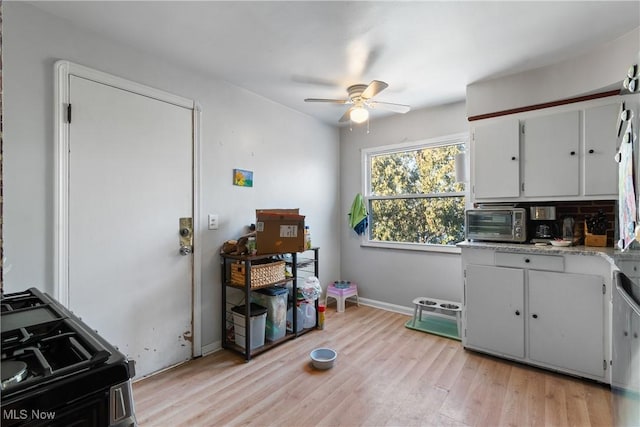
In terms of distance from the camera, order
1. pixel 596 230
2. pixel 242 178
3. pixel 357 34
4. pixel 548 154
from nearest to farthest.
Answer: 1. pixel 357 34
2. pixel 596 230
3. pixel 548 154
4. pixel 242 178

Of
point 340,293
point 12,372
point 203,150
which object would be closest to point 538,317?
point 340,293

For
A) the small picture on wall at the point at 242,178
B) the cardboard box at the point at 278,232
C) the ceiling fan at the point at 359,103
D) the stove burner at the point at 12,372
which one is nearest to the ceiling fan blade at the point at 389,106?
the ceiling fan at the point at 359,103

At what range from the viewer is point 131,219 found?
219cm

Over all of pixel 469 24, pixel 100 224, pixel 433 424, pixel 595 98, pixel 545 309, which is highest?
pixel 469 24

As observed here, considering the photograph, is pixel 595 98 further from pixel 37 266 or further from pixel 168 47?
pixel 37 266

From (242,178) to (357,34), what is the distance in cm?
162

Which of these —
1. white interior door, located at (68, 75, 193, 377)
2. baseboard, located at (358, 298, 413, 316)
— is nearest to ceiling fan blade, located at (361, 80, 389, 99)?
white interior door, located at (68, 75, 193, 377)

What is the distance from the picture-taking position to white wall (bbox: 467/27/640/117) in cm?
212

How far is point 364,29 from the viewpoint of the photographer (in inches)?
78.5

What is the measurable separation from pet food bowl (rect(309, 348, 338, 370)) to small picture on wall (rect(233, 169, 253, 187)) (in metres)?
1.68

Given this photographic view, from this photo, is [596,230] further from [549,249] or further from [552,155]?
[552,155]

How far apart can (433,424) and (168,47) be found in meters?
3.08

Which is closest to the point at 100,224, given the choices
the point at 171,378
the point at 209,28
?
the point at 171,378
